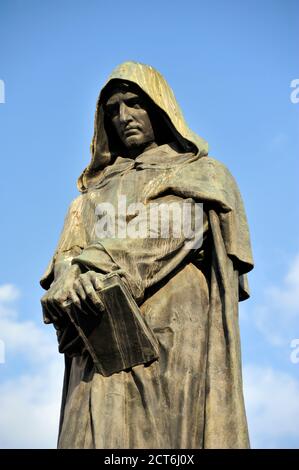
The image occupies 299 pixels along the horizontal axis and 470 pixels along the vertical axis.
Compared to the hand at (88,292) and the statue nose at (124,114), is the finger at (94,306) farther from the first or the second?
the statue nose at (124,114)

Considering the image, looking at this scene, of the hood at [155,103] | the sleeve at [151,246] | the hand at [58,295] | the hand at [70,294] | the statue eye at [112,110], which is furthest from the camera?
the statue eye at [112,110]

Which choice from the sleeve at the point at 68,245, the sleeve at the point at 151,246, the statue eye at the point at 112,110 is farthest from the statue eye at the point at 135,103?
the sleeve at the point at 151,246

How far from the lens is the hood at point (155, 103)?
1098 centimetres

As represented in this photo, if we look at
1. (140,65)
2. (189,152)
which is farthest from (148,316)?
(140,65)

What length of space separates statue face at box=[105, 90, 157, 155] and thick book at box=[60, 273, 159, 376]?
2335mm

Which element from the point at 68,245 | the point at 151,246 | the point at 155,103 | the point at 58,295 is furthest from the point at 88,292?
the point at 155,103

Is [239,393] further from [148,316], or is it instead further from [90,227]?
[90,227]

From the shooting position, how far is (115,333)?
9281mm

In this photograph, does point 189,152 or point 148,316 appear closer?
point 148,316

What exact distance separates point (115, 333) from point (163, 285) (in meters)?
Result: 0.83

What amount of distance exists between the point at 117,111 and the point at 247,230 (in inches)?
78.3

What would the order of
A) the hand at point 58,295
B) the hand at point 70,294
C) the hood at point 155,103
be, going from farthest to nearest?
the hood at point 155,103
the hand at point 58,295
the hand at point 70,294

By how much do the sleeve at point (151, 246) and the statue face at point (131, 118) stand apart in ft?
3.57
